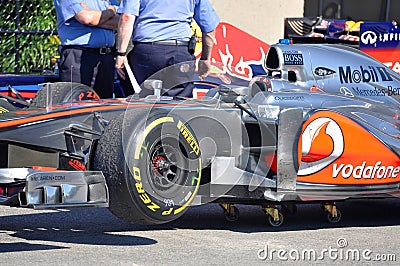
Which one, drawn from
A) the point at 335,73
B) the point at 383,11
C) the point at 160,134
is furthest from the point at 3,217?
the point at 383,11

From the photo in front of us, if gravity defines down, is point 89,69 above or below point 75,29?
below

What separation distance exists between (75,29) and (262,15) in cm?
685

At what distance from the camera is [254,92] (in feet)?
22.6

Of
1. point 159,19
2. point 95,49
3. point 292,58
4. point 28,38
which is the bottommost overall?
point 28,38

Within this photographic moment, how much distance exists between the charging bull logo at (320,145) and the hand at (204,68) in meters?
0.88

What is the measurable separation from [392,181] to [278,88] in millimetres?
1031

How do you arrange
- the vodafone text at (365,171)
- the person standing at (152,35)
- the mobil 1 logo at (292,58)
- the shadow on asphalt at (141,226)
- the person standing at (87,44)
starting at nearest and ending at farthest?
the shadow on asphalt at (141,226), the vodafone text at (365,171), the mobil 1 logo at (292,58), the person standing at (152,35), the person standing at (87,44)

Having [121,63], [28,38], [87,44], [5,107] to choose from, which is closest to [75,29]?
[87,44]

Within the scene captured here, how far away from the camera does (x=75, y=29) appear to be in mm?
8297

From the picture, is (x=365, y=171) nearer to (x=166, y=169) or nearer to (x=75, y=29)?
(x=166, y=169)

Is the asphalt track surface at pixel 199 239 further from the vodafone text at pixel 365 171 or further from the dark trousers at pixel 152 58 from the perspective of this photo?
the dark trousers at pixel 152 58

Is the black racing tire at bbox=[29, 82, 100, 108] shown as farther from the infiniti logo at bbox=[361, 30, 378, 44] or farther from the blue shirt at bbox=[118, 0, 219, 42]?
the infiniti logo at bbox=[361, 30, 378, 44]

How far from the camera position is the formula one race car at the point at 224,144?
564 centimetres

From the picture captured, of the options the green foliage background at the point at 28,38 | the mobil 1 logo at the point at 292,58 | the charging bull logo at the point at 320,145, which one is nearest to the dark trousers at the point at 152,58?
the mobil 1 logo at the point at 292,58
